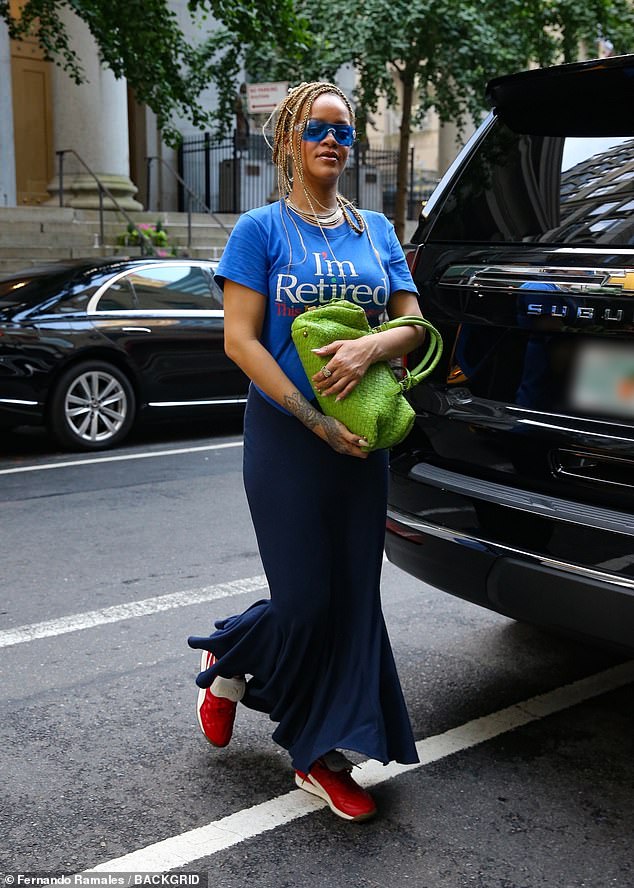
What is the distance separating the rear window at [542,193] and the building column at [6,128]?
15.5 m

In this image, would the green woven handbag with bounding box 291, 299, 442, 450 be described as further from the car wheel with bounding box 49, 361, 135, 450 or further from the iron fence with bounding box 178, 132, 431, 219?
the iron fence with bounding box 178, 132, 431, 219

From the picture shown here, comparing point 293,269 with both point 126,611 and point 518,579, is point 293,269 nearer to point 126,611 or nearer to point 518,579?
point 518,579

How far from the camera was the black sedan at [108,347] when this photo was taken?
8.24 m

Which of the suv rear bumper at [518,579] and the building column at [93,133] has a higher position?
the building column at [93,133]

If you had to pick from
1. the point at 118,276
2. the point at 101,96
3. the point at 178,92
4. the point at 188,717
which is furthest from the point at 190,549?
the point at 101,96

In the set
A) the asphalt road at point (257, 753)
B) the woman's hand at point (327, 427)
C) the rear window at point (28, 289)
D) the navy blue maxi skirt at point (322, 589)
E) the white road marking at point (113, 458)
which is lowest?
the white road marking at point (113, 458)

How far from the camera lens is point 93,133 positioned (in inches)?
661

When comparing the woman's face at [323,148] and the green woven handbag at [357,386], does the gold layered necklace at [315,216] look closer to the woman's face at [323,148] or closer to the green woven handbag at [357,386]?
the woman's face at [323,148]

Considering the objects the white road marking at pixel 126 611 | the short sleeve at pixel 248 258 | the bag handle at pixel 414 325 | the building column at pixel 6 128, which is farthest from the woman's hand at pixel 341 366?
the building column at pixel 6 128

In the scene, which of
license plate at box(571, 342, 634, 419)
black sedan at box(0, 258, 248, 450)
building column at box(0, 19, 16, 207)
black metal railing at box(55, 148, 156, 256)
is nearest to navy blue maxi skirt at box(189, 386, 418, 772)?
license plate at box(571, 342, 634, 419)

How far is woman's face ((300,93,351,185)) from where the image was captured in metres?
2.84

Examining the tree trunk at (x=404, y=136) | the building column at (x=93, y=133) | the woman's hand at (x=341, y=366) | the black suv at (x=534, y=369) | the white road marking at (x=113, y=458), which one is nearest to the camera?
the woman's hand at (x=341, y=366)

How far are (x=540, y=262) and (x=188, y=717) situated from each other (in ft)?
6.08

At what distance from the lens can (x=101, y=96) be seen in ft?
54.5
